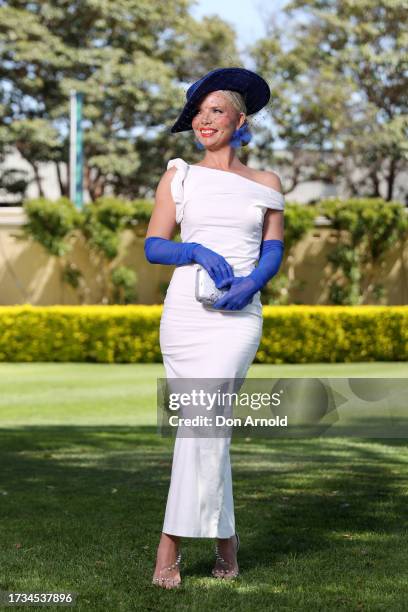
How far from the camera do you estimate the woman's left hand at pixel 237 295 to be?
378cm

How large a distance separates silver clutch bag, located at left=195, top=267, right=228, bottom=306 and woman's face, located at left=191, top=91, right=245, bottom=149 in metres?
0.54

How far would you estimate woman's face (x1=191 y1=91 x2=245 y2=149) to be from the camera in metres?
3.99

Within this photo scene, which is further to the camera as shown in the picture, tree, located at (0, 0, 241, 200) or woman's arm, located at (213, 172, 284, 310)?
tree, located at (0, 0, 241, 200)

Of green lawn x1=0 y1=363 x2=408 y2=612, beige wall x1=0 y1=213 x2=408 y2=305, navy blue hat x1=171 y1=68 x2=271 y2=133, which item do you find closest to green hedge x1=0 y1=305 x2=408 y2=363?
beige wall x1=0 y1=213 x2=408 y2=305

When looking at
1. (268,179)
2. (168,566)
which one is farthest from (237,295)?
(168,566)

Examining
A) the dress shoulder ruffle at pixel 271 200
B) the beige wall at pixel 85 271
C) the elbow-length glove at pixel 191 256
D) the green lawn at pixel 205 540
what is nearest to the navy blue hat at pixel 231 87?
the dress shoulder ruffle at pixel 271 200

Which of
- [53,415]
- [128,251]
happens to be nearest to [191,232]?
[53,415]

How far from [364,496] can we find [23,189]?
31.3m

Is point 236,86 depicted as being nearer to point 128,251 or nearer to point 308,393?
point 308,393

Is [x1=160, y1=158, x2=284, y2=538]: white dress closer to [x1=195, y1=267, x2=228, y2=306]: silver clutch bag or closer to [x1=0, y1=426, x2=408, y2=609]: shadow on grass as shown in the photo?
[x1=195, y1=267, x2=228, y2=306]: silver clutch bag

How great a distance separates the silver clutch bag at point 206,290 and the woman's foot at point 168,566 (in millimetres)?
889

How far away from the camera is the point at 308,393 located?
25.1 feet

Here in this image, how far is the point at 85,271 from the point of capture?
2566cm
